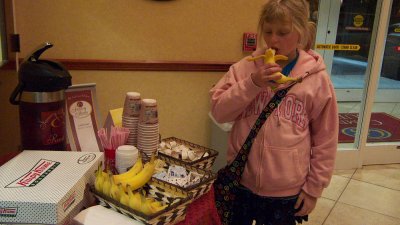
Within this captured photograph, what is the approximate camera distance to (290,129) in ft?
Answer: 4.69

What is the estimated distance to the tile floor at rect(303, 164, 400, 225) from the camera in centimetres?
285

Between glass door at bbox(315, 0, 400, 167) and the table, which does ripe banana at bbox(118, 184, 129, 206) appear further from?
glass door at bbox(315, 0, 400, 167)

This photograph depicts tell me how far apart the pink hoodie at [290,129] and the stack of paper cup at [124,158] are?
41cm

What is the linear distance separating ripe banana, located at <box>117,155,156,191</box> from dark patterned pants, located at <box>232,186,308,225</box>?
1.68 ft

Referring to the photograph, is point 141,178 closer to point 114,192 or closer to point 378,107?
point 114,192

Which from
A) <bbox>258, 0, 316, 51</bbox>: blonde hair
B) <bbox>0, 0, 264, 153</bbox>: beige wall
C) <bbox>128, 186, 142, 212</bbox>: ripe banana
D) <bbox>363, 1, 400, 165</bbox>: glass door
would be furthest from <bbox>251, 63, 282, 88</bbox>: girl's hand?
<bbox>363, 1, 400, 165</bbox>: glass door

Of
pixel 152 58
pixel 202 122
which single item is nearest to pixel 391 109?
pixel 202 122

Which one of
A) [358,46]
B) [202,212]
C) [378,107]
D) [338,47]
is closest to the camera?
[202,212]

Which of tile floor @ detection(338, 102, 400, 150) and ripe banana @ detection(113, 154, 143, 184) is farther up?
ripe banana @ detection(113, 154, 143, 184)

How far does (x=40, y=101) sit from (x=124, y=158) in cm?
35

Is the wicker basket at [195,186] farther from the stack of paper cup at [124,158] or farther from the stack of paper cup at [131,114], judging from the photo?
the stack of paper cup at [131,114]

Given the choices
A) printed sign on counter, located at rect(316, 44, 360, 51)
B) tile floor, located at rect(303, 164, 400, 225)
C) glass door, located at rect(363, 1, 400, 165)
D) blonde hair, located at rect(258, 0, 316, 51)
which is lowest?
tile floor, located at rect(303, 164, 400, 225)

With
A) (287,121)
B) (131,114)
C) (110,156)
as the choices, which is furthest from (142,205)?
(287,121)

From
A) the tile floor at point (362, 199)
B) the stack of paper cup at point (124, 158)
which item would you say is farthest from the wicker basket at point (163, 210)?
the tile floor at point (362, 199)
